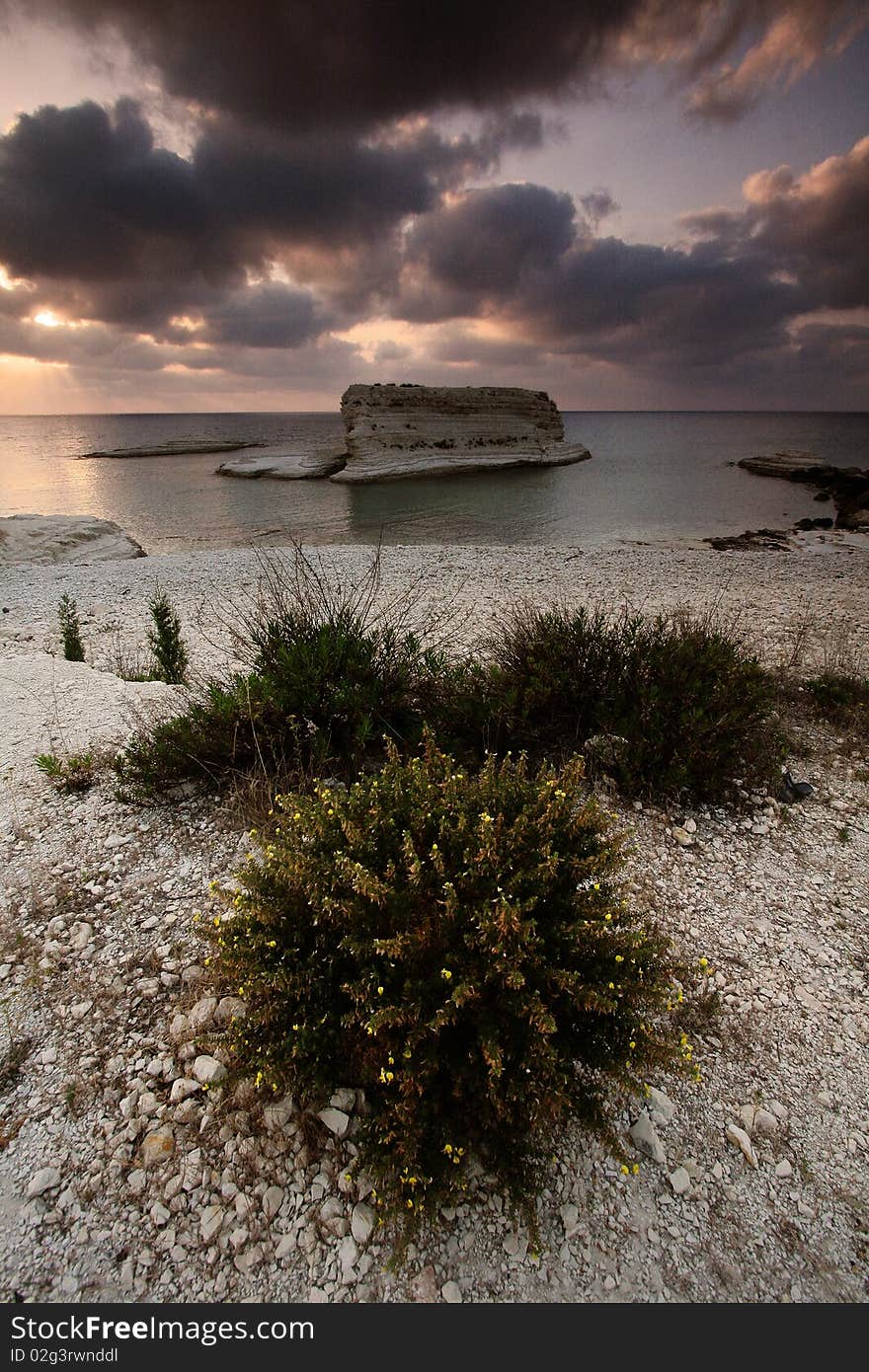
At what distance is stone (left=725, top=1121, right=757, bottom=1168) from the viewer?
7.57ft

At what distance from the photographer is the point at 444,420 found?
47750mm

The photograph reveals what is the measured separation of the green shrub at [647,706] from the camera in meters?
4.41

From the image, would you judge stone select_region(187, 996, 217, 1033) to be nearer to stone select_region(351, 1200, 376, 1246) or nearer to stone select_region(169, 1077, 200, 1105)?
stone select_region(169, 1077, 200, 1105)

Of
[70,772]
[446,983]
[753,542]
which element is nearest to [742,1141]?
[446,983]

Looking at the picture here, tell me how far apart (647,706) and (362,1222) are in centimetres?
356

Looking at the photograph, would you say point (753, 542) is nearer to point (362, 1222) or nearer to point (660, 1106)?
point (660, 1106)

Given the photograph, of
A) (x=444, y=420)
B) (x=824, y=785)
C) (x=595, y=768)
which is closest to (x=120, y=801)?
(x=595, y=768)

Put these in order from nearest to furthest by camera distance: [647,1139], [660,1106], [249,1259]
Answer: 1. [249,1259]
2. [647,1139]
3. [660,1106]

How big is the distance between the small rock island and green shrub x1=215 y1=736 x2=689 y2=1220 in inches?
1540

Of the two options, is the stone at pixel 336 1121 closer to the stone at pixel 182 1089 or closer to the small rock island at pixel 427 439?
the stone at pixel 182 1089

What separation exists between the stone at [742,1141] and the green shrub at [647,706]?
2.23m

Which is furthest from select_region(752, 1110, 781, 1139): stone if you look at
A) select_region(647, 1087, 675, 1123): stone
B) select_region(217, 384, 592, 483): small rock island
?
select_region(217, 384, 592, 483): small rock island

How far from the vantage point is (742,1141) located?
2354 millimetres

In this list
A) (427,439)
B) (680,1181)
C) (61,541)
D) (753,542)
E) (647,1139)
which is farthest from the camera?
(427,439)
